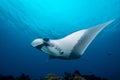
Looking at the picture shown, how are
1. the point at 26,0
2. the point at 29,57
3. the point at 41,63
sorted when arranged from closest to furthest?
1. the point at 26,0
2. the point at 29,57
3. the point at 41,63

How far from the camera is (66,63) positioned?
30.1 metres

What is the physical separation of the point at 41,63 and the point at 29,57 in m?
3.46

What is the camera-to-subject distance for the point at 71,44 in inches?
316

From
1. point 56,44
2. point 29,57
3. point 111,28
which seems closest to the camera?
point 56,44

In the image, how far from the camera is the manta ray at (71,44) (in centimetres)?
758

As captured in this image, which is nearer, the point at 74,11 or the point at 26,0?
the point at 26,0

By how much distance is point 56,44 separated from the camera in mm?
8219

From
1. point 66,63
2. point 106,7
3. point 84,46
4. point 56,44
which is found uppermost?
point 66,63

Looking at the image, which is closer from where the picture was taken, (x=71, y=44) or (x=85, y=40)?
(x=85, y=40)

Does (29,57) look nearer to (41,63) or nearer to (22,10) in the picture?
(41,63)

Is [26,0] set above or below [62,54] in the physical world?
above

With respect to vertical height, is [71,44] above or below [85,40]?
above

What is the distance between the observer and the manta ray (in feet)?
24.9

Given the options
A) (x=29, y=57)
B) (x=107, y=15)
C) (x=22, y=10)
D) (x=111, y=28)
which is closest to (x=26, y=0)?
(x=22, y=10)
